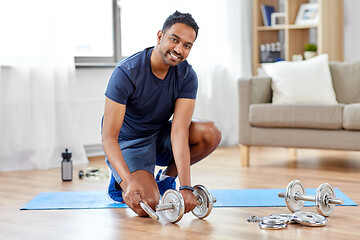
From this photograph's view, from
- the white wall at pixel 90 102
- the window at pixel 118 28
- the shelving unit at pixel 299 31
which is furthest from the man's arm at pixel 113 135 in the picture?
the shelving unit at pixel 299 31

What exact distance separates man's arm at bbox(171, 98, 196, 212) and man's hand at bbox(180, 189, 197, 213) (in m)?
0.08

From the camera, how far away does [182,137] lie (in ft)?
8.02

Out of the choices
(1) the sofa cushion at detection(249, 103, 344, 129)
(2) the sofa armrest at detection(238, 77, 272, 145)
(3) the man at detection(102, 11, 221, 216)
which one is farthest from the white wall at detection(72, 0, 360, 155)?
(3) the man at detection(102, 11, 221, 216)

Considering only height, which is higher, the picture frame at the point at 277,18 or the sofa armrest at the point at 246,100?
the picture frame at the point at 277,18

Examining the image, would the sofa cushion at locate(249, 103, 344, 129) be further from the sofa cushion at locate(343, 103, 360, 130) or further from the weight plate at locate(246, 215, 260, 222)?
the weight plate at locate(246, 215, 260, 222)

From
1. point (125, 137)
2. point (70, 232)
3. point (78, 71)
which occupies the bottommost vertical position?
point (70, 232)

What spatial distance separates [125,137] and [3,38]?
1576mm

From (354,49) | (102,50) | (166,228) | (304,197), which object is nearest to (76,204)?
(166,228)

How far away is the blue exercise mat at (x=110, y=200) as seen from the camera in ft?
8.58

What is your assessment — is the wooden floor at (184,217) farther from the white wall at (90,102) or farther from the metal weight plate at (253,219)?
the white wall at (90,102)

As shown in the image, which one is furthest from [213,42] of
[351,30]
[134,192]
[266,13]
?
[134,192]

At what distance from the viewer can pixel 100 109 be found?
448cm

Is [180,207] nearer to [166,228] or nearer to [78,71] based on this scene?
[166,228]

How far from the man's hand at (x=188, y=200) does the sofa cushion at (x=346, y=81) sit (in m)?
2.17
